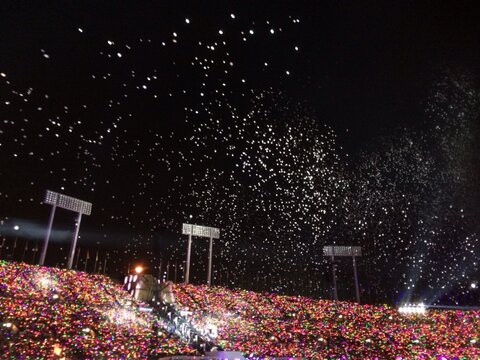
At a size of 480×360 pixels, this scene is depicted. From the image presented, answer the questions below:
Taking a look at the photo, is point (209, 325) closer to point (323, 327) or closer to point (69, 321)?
point (323, 327)

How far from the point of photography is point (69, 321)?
45.7 feet

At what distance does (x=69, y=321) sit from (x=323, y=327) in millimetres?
13139

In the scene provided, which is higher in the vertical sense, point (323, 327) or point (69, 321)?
point (69, 321)

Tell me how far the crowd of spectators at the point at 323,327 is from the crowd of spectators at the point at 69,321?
10.7ft

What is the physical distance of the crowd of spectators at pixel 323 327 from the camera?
55.4 feet

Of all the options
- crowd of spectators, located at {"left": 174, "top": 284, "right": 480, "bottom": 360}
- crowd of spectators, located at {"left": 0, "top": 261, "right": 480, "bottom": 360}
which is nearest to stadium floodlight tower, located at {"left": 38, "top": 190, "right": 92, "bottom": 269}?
crowd of spectators, located at {"left": 0, "top": 261, "right": 480, "bottom": 360}

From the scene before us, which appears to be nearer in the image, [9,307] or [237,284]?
[9,307]

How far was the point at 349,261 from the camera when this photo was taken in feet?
135

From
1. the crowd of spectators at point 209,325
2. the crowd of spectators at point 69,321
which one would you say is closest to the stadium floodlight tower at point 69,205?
the crowd of spectators at point 209,325

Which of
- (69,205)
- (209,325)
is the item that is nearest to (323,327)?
(209,325)

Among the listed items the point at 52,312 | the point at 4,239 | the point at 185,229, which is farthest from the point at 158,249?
the point at 52,312

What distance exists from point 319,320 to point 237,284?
25.3 meters

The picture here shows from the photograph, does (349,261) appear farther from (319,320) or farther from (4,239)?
(4,239)

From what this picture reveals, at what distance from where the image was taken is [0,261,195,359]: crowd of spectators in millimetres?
11561
